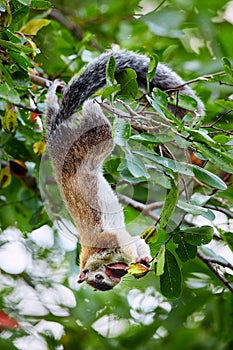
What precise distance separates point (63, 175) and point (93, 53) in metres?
0.42

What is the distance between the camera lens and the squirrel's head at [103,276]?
4.29ft

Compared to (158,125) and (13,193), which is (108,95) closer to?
(158,125)

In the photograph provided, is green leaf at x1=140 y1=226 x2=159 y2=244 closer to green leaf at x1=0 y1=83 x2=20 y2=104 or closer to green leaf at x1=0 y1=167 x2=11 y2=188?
green leaf at x1=0 y1=83 x2=20 y2=104

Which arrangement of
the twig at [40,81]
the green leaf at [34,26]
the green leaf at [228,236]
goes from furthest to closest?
the green leaf at [34,26] → the twig at [40,81] → the green leaf at [228,236]

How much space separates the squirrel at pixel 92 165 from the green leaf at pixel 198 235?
19 cm

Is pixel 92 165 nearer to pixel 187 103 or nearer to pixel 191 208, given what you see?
pixel 187 103

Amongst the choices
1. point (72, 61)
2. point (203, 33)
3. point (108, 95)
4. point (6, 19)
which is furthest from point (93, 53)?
point (108, 95)

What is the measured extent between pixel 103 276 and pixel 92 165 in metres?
0.24

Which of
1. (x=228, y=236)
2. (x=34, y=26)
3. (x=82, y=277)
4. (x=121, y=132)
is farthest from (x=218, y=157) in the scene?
(x=34, y=26)

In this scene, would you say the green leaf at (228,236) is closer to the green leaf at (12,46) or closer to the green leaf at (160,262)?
the green leaf at (160,262)

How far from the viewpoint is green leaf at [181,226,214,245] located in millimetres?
1091

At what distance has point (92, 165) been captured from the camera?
1.36m

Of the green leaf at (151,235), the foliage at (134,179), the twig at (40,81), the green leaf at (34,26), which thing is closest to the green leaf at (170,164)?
the foliage at (134,179)

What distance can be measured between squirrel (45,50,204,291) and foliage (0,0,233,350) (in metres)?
0.04
